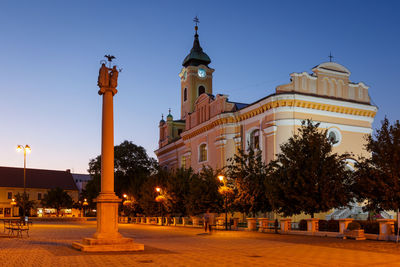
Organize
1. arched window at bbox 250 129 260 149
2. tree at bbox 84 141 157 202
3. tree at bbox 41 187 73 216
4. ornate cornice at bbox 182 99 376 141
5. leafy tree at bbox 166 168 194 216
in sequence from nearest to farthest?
ornate cornice at bbox 182 99 376 141 → leafy tree at bbox 166 168 194 216 → arched window at bbox 250 129 260 149 → tree at bbox 84 141 157 202 → tree at bbox 41 187 73 216

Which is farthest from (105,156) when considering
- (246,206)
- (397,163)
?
(246,206)

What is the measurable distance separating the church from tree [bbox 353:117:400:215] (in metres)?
12.1

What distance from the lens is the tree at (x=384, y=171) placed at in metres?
25.1

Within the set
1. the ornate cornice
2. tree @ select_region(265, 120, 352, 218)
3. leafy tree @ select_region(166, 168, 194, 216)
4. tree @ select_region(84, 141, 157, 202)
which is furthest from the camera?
tree @ select_region(84, 141, 157, 202)

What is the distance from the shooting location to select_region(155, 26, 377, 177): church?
41219mm

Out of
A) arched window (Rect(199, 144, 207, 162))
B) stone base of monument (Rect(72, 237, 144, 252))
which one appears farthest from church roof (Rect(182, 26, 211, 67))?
stone base of monument (Rect(72, 237, 144, 252))

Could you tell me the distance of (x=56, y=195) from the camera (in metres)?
88.0

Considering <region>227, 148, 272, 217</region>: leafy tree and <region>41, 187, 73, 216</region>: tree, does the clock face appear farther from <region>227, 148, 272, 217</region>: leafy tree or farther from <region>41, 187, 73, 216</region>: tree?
<region>41, 187, 73, 216</region>: tree

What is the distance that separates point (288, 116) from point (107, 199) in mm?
26697

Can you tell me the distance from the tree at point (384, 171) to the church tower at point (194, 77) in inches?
1697

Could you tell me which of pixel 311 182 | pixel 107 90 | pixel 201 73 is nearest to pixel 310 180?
pixel 311 182

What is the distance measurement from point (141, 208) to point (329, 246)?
128 feet

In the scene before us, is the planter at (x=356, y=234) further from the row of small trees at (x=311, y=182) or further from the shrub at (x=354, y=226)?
the row of small trees at (x=311, y=182)

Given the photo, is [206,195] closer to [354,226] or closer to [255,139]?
[255,139]
